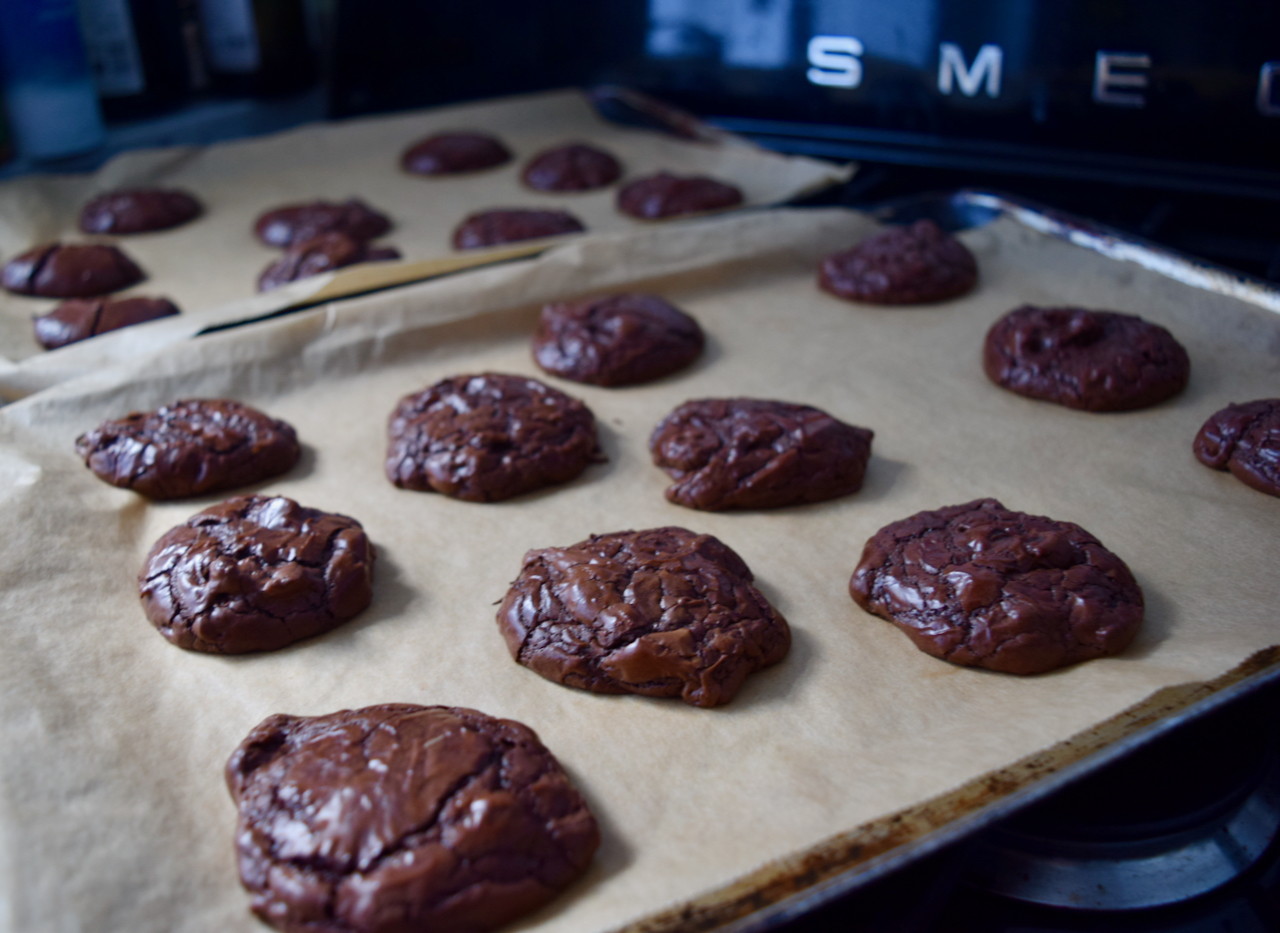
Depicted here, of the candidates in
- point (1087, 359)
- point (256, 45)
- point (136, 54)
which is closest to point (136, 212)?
point (136, 54)

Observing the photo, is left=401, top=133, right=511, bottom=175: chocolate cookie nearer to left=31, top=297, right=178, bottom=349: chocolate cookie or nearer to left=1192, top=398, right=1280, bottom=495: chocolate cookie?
left=31, top=297, right=178, bottom=349: chocolate cookie

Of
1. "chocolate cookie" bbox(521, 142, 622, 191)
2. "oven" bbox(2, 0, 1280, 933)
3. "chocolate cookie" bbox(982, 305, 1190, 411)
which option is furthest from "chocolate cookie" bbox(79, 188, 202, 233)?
"chocolate cookie" bbox(982, 305, 1190, 411)

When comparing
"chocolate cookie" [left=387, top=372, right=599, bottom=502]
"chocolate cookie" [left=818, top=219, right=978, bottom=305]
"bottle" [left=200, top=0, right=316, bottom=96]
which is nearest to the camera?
"chocolate cookie" [left=387, top=372, right=599, bottom=502]

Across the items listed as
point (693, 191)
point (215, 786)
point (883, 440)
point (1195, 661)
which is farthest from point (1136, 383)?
point (215, 786)

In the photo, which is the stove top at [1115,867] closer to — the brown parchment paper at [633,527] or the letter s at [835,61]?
the brown parchment paper at [633,527]

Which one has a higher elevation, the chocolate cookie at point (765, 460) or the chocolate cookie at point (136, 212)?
the chocolate cookie at point (136, 212)

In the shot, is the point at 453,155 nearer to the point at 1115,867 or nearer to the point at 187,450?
the point at 187,450

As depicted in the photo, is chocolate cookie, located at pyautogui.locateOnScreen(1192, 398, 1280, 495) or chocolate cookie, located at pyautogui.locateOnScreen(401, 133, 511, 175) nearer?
chocolate cookie, located at pyautogui.locateOnScreen(1192, 398, 1280, 495)

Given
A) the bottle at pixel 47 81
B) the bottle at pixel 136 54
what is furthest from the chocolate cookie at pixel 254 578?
the bottle at pixel 136 54
